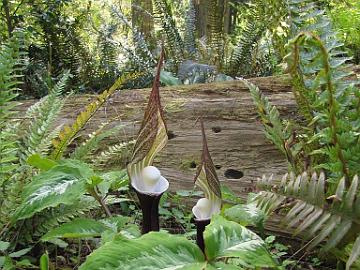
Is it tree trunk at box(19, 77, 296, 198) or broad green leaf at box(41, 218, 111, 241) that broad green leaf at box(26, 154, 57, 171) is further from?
tree trunk at box(19, 77, 296, 198)

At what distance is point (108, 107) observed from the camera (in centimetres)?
289

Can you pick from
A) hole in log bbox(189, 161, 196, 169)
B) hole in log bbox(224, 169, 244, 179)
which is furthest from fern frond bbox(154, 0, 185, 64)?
hole in log bbox(224, 169, 244, 179)

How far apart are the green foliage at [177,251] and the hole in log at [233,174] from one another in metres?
1.25

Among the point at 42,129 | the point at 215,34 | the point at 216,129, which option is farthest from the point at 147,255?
the point at 215,34

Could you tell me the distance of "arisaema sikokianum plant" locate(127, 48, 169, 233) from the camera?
1209 mm

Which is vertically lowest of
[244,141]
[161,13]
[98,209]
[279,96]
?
[98,209]

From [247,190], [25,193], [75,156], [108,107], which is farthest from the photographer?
[108,107]

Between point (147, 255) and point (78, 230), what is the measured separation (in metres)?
0.49

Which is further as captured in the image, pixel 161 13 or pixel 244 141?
pixel 161 13

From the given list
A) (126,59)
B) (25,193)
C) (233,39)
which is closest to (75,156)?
(25,193)

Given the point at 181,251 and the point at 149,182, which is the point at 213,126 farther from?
the point at 181,251

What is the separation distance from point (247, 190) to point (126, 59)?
9.67 feet

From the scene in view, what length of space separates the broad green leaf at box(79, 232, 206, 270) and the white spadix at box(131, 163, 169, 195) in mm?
376

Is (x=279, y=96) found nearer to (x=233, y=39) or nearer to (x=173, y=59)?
(x=173, y=59)
